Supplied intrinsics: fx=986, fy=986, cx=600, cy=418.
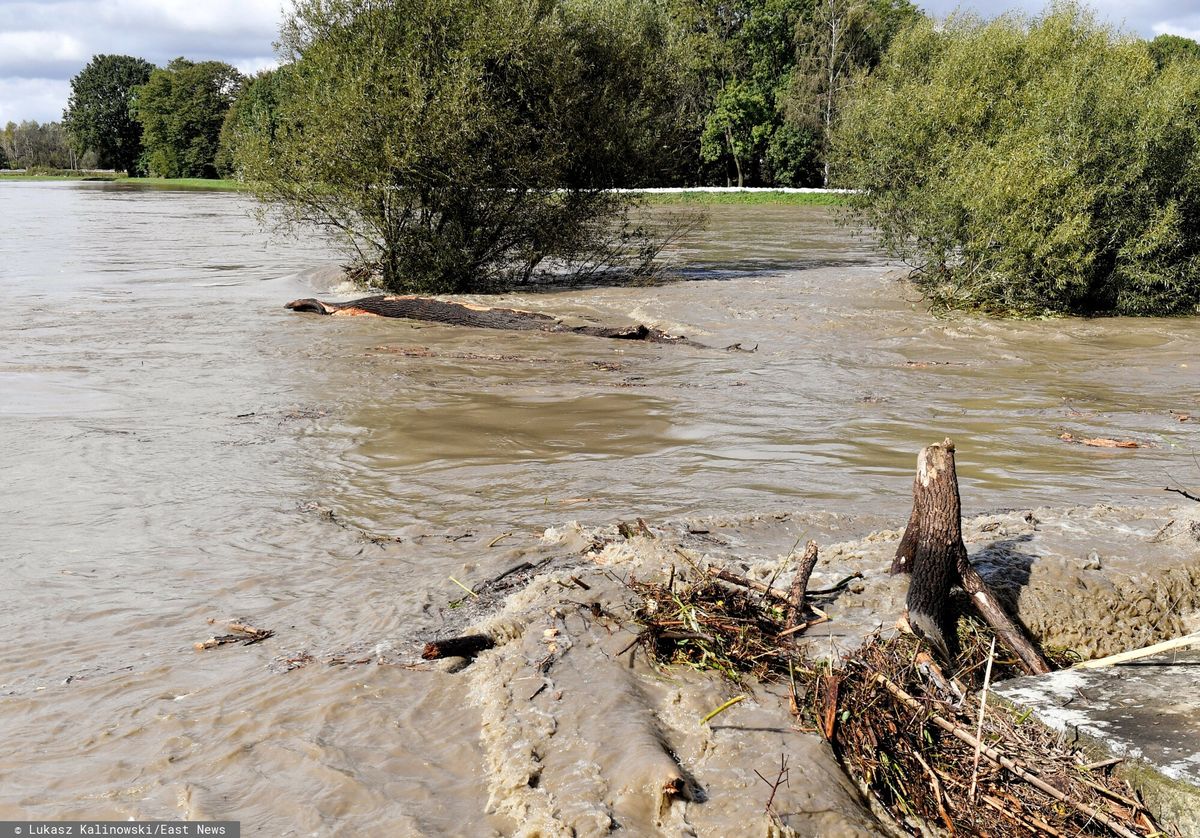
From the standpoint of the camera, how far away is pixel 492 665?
15.7ft

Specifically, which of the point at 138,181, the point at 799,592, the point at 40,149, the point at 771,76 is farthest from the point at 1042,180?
the point at 40,149

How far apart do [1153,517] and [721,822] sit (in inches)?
175

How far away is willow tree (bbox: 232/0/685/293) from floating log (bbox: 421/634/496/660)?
1571 centimetres

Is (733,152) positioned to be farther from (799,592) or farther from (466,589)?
(799,592)

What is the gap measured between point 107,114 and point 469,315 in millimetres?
127993

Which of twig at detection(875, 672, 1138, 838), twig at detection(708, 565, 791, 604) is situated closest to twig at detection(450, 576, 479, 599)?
twig at detection(708, 565, 791, 604)

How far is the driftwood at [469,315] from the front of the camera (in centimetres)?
1677

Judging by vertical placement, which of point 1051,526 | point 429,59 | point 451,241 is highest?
point 429,59

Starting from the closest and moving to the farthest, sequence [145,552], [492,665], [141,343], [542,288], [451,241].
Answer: [492,665] → [145,552] → [141,343] → [451,241] → [542,288]

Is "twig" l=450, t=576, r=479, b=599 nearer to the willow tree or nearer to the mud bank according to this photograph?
the mud bank

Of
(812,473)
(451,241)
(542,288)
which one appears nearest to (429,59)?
(451,241)

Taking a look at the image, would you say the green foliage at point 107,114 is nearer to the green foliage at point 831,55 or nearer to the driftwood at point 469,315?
the green foliage at point 831,55

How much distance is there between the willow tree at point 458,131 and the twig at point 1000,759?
16977mm

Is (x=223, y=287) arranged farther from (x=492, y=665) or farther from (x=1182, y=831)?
(x=1182, y=831)
